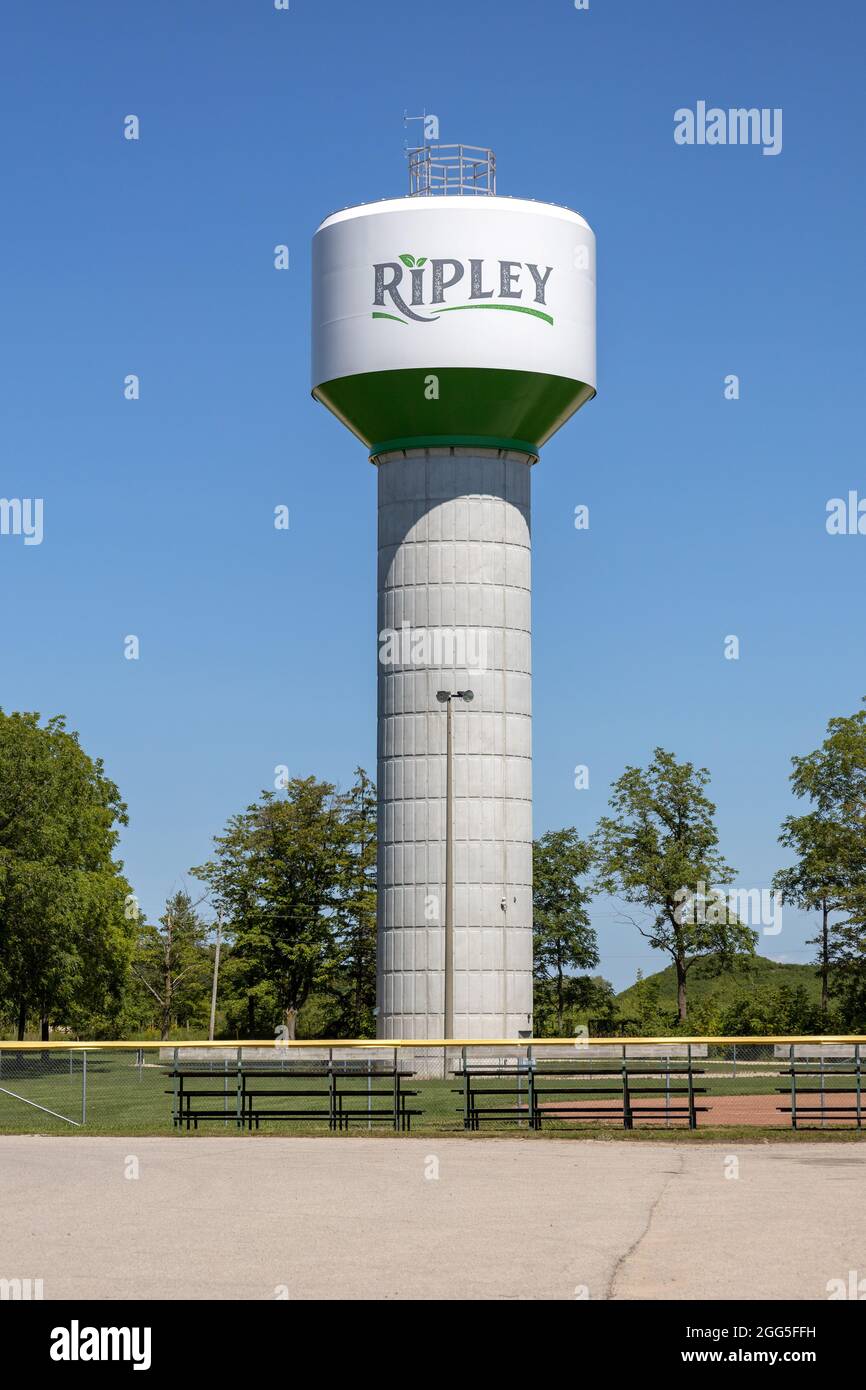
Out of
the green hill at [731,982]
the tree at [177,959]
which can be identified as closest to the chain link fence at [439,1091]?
the green hill at [731,982]

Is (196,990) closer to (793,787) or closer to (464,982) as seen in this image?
(793,787)

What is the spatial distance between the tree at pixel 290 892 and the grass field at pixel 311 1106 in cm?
2531

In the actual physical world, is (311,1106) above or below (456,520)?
below

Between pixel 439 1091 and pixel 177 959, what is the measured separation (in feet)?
213

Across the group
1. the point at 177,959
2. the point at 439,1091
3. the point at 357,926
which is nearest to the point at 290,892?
the point at 357,926

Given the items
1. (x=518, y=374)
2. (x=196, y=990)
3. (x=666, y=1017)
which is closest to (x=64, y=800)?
(x=518, y=374)

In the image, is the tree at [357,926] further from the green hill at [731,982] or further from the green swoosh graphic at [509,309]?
the green swoosh graphic at [509,309]

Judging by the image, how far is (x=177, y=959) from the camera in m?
106

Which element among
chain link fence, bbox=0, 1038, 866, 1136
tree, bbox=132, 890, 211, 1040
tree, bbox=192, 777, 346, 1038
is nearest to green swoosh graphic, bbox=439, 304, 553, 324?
chain link fence, bbox=0, 1038, 866, 1136

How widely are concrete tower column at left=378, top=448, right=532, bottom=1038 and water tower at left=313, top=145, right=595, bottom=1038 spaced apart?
5cm

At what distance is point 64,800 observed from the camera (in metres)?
63.1

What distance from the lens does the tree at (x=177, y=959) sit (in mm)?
103062

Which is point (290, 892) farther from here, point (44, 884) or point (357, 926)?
point (44, 884)
